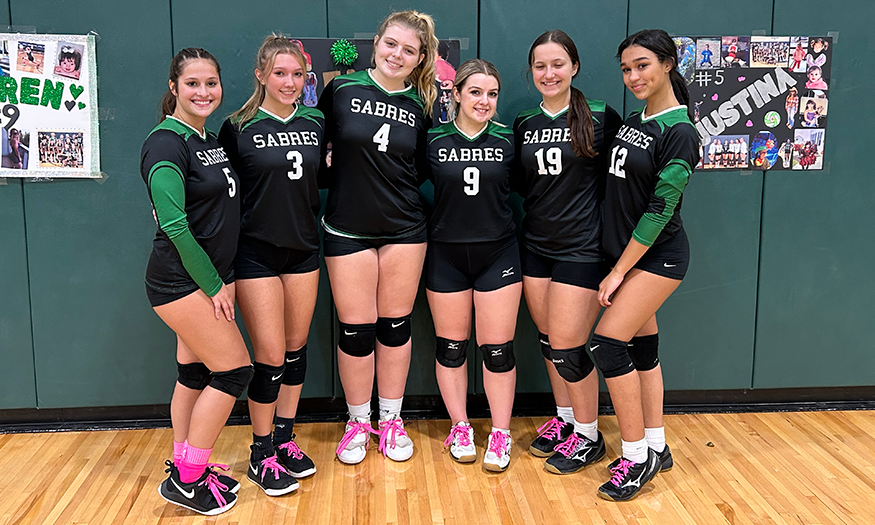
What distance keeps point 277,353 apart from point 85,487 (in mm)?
897

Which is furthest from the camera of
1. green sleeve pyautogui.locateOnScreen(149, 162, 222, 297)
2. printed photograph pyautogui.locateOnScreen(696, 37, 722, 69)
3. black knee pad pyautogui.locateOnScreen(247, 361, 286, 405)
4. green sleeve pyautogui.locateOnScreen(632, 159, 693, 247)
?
printed photograph pyautogui.locateOnScreen(696, 37, 722, 69)

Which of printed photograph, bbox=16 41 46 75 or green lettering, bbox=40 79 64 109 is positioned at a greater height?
printed photograph, bbox=16 41 46 75

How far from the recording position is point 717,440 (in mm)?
2879

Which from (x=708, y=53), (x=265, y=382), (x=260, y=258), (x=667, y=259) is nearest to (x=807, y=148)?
(x=708, y=53)

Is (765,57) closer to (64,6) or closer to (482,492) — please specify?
(482,492)

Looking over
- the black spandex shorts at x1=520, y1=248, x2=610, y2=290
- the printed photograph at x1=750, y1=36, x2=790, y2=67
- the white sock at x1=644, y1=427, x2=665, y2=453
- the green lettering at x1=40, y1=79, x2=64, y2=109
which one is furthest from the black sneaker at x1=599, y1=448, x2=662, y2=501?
the green lettering at x1=40, y1=79, x2=64, y2=109

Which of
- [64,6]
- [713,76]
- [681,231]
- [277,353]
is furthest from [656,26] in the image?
[64,6]

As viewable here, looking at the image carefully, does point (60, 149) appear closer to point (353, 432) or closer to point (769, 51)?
point (353, 432)

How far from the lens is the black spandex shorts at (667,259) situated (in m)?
2.39

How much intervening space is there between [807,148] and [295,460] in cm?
258

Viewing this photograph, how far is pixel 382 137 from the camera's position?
2.51 m

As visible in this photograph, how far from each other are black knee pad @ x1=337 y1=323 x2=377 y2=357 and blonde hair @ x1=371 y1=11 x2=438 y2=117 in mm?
882

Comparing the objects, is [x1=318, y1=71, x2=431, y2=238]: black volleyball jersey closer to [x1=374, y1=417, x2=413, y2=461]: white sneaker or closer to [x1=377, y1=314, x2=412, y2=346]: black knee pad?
[x1=377, y1=314, x2=412, y2=346]: black knee pad

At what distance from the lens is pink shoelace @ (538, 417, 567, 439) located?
279 centimetres
